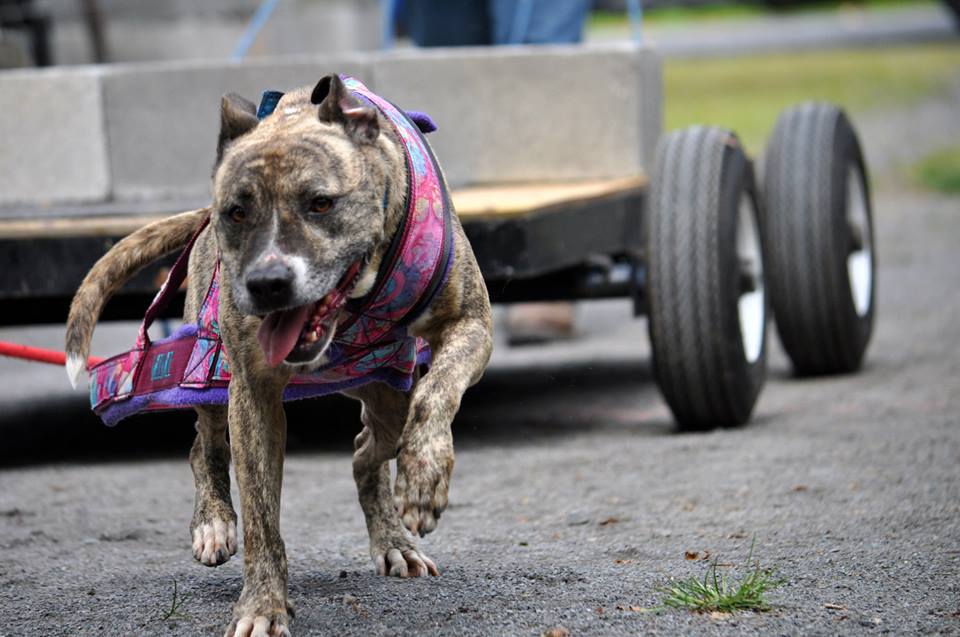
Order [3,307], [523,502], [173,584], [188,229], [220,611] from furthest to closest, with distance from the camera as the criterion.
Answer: [3,307]
[523,502]
[188,229]
[173,584]
[220,611]

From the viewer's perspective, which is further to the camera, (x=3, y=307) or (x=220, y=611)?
(x=3, y=307)

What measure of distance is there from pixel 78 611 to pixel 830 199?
4364 millimetres

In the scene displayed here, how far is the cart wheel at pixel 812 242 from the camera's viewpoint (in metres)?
7.07

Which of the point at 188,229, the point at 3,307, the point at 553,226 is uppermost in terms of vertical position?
the point at 188,229

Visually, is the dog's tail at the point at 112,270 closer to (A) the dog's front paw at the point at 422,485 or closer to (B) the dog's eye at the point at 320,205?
(B) the dog's eye at the point at 320,205

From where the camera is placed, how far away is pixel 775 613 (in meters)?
3.59

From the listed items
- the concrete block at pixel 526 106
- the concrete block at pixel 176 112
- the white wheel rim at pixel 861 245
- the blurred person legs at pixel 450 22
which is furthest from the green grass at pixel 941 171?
the concrete block at pixel 176 112

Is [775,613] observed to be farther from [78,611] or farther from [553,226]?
[553,226]

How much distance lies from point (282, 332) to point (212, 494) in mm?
863

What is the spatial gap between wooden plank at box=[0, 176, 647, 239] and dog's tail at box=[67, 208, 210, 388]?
1218 millimetres

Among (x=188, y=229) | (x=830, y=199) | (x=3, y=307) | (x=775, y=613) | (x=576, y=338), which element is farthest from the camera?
(x=576, y=338)

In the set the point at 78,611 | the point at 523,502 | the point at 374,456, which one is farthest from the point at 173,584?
the point at 523,502

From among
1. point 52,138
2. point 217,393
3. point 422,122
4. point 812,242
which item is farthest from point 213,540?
point 812,242

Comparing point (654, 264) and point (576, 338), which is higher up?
point (654, 264)
